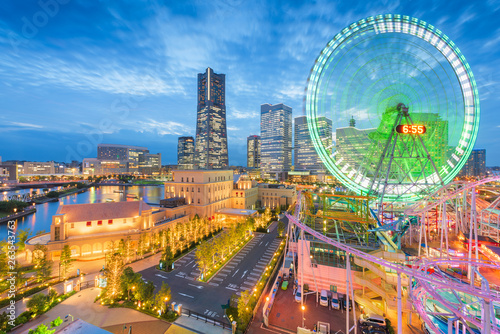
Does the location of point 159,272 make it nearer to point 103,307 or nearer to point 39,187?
point 103,307

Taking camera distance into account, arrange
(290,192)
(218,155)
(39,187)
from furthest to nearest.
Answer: (218,155), (39,187), (290,192)

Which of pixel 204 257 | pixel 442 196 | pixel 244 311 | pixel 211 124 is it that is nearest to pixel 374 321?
pixel 244 311

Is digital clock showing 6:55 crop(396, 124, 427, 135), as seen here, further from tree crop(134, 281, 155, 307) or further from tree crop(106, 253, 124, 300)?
tree crop(106, 253, 124, 300)

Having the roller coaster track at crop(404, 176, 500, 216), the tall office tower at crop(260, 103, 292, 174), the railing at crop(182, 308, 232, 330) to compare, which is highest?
the tall office tower at crop(260, 103, 292, 174)

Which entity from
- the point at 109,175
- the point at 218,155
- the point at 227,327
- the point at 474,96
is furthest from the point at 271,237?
the point at 109,175

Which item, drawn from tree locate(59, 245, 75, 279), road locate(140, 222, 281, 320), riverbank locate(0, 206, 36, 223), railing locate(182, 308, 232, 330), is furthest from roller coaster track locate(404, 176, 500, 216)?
riverbank locate(0, 206, 36, 223)
